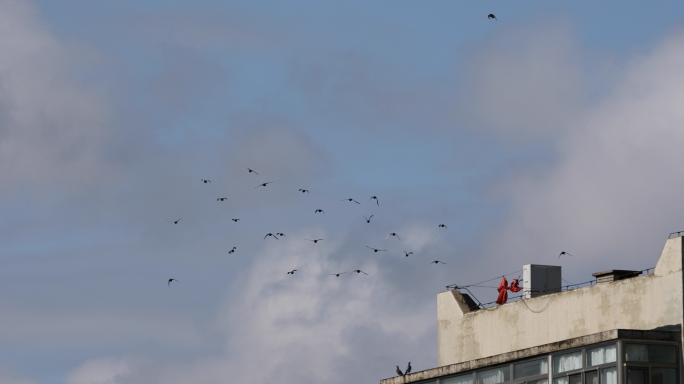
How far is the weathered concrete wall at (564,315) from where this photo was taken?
65188 mm

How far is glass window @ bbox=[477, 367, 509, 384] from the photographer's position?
6781 cm

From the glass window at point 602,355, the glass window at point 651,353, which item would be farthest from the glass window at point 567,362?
the glass window at point 651,353

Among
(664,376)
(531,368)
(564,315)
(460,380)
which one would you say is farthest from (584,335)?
(460,380)

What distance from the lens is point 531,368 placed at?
66.0 metres

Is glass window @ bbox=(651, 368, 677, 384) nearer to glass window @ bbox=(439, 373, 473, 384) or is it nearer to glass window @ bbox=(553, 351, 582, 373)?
glass window @ bbox=(553, 351, 582, 373)

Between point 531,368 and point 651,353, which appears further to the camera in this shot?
point 531,368

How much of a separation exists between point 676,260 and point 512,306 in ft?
43.9

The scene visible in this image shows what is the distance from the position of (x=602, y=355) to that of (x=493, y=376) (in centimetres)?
759

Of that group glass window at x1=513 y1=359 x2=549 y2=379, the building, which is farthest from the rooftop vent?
glass window at x1=513 y1=359 x2=549 y2=379

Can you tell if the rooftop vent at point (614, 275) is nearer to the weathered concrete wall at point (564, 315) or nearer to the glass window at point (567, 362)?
the weathered concrete wall at point (564, 315)

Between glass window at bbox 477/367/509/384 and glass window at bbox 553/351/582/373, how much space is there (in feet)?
11.6

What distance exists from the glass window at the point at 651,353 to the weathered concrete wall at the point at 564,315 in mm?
1959

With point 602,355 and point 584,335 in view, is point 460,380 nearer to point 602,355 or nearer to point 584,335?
point 584,335

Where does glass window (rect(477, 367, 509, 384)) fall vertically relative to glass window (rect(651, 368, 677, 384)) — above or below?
above
